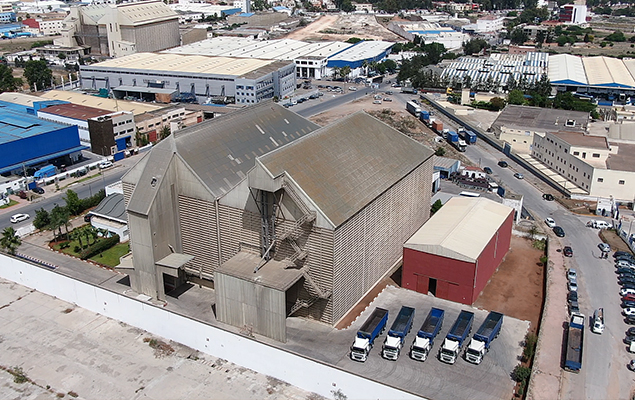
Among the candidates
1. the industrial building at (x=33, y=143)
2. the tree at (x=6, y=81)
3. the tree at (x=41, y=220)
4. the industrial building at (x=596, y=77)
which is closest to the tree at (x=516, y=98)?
the industrial building at (x=596, y=77)

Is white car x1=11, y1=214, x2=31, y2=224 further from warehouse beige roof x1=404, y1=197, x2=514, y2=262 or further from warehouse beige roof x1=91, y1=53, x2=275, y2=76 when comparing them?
warehouse beige roof x1=91, y1=53, x2=275, y2=76

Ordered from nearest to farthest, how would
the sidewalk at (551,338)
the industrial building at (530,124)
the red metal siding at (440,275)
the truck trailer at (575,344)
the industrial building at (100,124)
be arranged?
the sidewalk at (551,338)
the truck trailer at (575,344)
the red metal siding at (440,275)
the industrial building at (100,124)
the industrial building at (530,124)

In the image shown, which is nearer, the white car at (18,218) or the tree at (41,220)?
the tree at (41,220)

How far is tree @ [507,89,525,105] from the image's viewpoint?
79.9 m

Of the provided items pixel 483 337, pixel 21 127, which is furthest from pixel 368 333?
pixel 21 127

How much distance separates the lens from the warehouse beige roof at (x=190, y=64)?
8750cm

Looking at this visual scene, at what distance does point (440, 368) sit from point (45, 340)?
20600mm

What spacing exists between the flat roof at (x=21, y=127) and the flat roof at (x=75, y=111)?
14.6 ft

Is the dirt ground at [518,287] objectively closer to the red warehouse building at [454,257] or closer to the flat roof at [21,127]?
the red warehouse building at [454,257]

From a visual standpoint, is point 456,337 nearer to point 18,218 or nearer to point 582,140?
point 582,140

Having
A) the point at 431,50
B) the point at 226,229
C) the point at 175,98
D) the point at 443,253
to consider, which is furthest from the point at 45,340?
the point at 431,50

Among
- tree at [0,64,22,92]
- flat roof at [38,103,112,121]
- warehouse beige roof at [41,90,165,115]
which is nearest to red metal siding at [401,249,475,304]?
flat roof at [38,103,112,121]

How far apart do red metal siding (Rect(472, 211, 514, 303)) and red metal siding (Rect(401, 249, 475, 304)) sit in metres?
0.58

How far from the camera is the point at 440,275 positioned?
1332 inches
